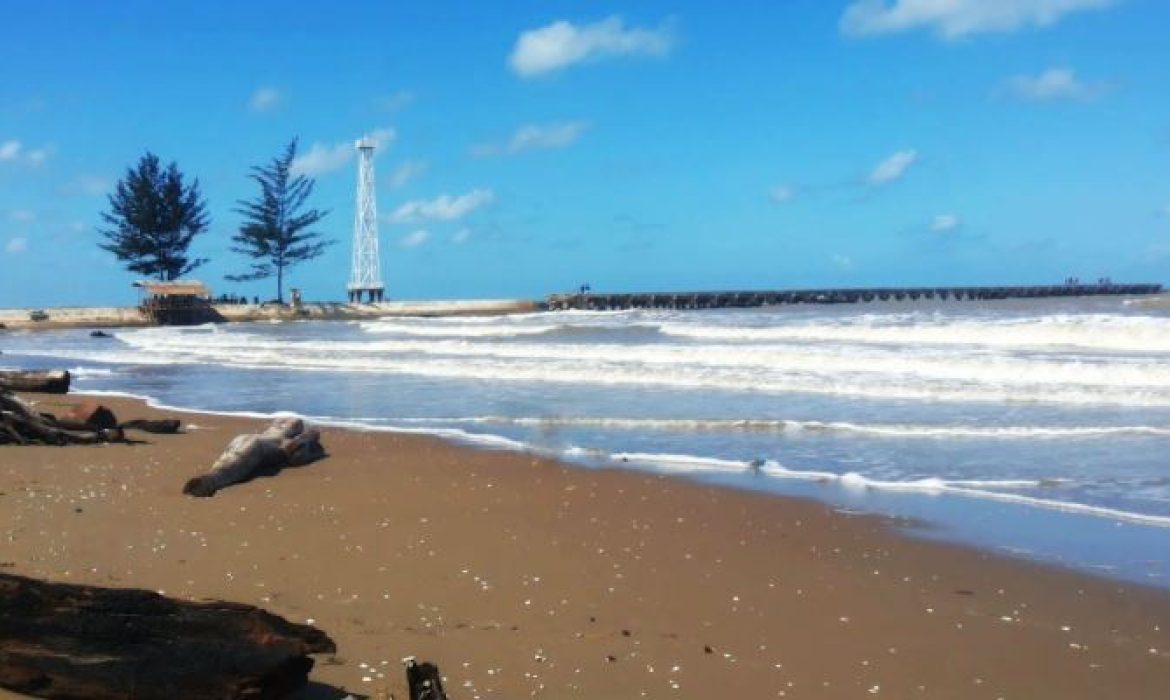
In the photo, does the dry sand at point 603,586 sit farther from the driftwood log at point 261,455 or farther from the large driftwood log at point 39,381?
the large driftwood log at point 39,381

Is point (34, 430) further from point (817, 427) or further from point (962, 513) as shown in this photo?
point (962, 513)

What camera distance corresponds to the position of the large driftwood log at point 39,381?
15.1 metres

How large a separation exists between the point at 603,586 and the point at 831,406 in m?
9.30

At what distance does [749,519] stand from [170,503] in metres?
4.27

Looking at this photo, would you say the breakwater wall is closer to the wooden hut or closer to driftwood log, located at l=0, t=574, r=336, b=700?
the wooden hut

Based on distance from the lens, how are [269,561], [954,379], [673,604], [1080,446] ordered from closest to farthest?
1. [673,604]
2. [269,561]
3. [1080,446]
4. [954,379]

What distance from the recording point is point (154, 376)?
835 inches

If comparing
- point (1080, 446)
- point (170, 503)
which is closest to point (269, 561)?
point (170, 503)

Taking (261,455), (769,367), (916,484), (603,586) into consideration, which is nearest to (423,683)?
(603,586)

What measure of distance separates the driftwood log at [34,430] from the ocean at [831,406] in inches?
126

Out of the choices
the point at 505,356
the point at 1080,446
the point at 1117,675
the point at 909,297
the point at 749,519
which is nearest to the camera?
the point at 1117,675

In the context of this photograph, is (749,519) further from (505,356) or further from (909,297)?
(909,297)

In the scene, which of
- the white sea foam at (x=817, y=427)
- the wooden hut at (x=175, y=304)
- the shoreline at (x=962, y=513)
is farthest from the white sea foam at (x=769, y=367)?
the wooden hut at (x=175, y=304)

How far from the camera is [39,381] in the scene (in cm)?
1514
